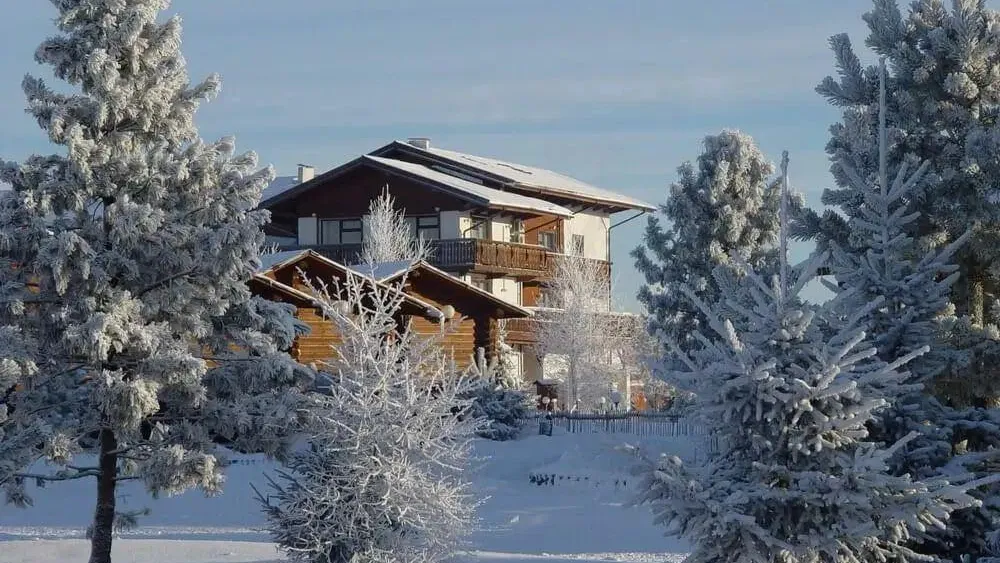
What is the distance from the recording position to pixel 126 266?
15.1 metres

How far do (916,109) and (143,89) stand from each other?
9.35m

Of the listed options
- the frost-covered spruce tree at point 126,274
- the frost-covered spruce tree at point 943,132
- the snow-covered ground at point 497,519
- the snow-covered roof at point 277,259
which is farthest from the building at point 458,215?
the frost-covered spruce tree at point 943,132

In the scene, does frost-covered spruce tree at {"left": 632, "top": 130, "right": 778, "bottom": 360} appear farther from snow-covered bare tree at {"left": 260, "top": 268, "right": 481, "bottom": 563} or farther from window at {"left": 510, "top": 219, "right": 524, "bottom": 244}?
snow-covered bare tree at {"left": 260, "top": 268, "right": 481, "bottom": 563}

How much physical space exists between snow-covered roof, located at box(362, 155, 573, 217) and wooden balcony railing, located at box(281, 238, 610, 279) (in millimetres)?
1554

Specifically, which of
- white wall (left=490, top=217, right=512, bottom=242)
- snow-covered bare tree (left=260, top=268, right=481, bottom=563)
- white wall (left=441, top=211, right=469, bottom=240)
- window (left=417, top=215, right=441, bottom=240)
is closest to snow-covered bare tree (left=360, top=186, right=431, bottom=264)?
window (left=417, top=215, right=441, bottom=240)

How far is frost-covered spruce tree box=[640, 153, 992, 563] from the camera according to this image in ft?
29.9

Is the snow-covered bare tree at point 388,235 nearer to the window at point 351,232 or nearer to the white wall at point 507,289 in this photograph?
the window at point 351,232

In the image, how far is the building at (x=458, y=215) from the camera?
46969mm

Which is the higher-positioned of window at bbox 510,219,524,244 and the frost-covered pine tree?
window at bbox 510,219,524,244

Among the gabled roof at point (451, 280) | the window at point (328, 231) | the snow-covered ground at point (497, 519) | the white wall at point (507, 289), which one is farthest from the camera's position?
the window at point (328, 231)

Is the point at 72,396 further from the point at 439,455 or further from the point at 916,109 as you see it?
the point at 916,109

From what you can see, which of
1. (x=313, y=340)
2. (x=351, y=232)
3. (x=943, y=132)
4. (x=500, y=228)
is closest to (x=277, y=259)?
(x=313, y=340)

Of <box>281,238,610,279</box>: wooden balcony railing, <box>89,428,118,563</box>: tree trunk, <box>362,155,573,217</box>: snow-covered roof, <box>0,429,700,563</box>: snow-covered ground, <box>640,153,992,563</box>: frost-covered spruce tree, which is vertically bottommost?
<box>0,429,700,563</box>: snow-covered ground

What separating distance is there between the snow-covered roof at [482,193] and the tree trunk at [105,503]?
3050cm
